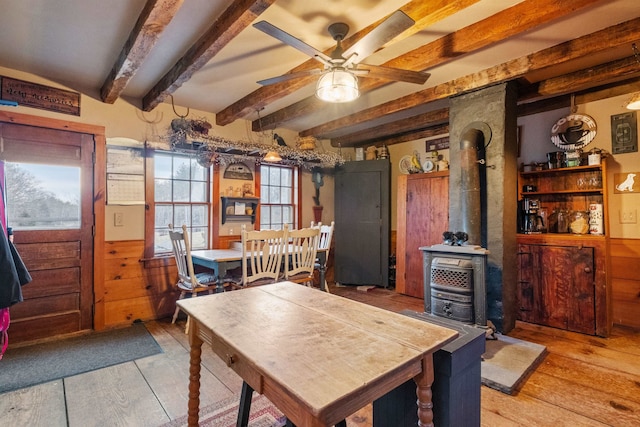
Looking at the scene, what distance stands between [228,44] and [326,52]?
0.74 meters

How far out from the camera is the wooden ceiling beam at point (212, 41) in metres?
1.80

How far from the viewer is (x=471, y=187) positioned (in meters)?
2.84

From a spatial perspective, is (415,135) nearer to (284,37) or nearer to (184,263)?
(284,37)

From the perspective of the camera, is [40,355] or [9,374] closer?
[9,374]

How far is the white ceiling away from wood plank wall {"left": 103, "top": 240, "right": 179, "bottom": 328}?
1634 millimetres

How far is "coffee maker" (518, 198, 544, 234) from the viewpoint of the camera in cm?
329

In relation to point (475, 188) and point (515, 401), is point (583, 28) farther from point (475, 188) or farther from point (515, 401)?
point (515, 401)

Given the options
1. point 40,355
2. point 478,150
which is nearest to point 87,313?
point 40,355

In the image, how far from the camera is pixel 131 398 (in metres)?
1.95

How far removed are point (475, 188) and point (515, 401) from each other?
5.42 feet

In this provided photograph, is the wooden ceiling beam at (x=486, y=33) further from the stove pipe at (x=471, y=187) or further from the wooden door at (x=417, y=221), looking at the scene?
the wooden door at (x=417, y=221)

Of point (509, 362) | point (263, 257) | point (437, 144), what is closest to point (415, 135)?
point (437, 144)

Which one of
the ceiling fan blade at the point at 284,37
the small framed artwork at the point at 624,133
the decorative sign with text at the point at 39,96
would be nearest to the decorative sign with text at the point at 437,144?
the small framed artwork at the point at 624,133

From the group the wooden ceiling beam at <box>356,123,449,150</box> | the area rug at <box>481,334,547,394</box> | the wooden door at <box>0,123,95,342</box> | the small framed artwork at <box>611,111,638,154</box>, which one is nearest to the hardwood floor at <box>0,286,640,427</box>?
the area rug at <box>481,334,547,394</box>
